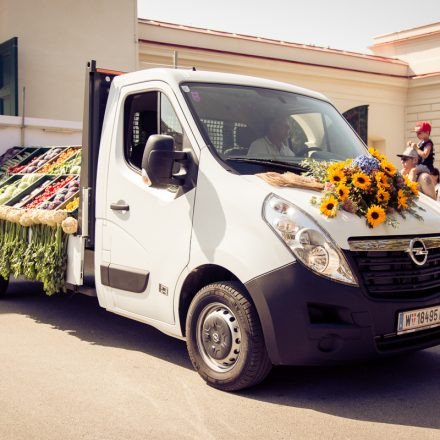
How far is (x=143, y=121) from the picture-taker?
547 centimetres

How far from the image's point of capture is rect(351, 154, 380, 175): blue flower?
4723 mm

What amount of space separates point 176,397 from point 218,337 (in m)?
0.44

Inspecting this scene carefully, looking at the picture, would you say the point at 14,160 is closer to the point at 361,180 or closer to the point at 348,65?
the point at 361,180

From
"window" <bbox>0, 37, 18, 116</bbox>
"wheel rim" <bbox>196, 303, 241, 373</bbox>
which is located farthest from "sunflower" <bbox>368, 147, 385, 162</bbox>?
"window" <bbox>0, 37, 18, 116</bbox>

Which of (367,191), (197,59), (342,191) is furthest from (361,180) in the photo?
(197,59)

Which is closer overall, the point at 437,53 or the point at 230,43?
the point at 230,43

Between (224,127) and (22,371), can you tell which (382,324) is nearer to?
(224,127)

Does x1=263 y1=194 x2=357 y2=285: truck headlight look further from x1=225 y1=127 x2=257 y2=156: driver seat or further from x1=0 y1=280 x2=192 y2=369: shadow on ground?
x1=0 y1=280 x2=192 y2=369: shadow on ground

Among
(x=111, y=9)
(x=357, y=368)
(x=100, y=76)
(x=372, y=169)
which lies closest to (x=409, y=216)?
(x=372, y=169)

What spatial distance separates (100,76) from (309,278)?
8.61 feet

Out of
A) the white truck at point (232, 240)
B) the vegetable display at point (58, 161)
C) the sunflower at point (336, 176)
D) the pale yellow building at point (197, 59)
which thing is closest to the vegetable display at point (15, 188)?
the vegetable display at point (58, 161)

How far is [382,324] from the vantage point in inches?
168

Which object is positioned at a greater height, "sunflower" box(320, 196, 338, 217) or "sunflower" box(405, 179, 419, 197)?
"sunflower" box(405, 179, 419, 197)

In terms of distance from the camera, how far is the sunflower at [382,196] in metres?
4.59
